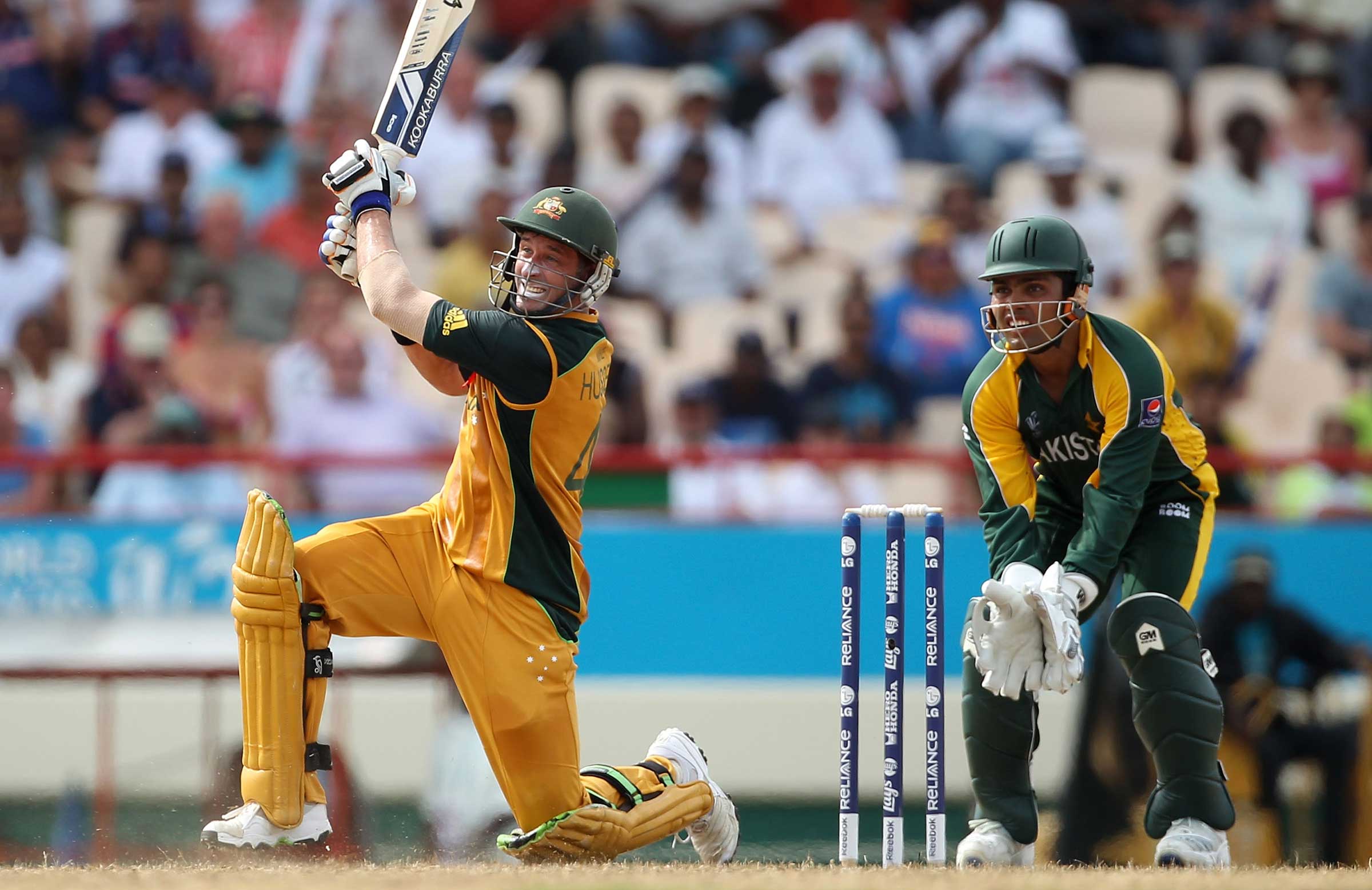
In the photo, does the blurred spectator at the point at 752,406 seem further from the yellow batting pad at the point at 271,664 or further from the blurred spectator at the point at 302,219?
the yellow batting pad at the point at 271,664

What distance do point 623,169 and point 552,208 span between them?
5666 mm

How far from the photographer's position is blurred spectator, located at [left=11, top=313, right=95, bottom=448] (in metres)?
8.98

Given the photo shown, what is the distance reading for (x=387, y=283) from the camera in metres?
4.72

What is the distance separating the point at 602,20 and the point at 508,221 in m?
6.64

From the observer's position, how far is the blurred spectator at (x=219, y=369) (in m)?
8.91

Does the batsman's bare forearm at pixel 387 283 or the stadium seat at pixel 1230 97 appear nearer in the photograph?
the batsman's bare forearm at pixel 387 283

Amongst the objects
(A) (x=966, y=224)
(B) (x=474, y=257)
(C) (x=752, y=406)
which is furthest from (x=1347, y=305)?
(B) (x=474, y=257)

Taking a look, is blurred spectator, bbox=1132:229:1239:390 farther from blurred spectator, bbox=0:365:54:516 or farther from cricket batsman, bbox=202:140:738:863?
blurred spectator, bbox=0:365:54:516

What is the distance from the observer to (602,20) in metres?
11.3

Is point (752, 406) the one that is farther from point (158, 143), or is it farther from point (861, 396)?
point (158, 143)

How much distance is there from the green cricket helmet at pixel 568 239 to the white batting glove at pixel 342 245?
0.42 meters

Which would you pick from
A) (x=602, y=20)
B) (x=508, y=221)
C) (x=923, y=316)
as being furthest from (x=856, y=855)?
(x=602, y=20)

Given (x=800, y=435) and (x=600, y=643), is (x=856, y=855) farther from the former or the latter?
(x=800, y=435)

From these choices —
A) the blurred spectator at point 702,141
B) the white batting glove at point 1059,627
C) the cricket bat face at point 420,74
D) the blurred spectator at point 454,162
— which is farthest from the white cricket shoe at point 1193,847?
the blurred spectator at point 454,162
